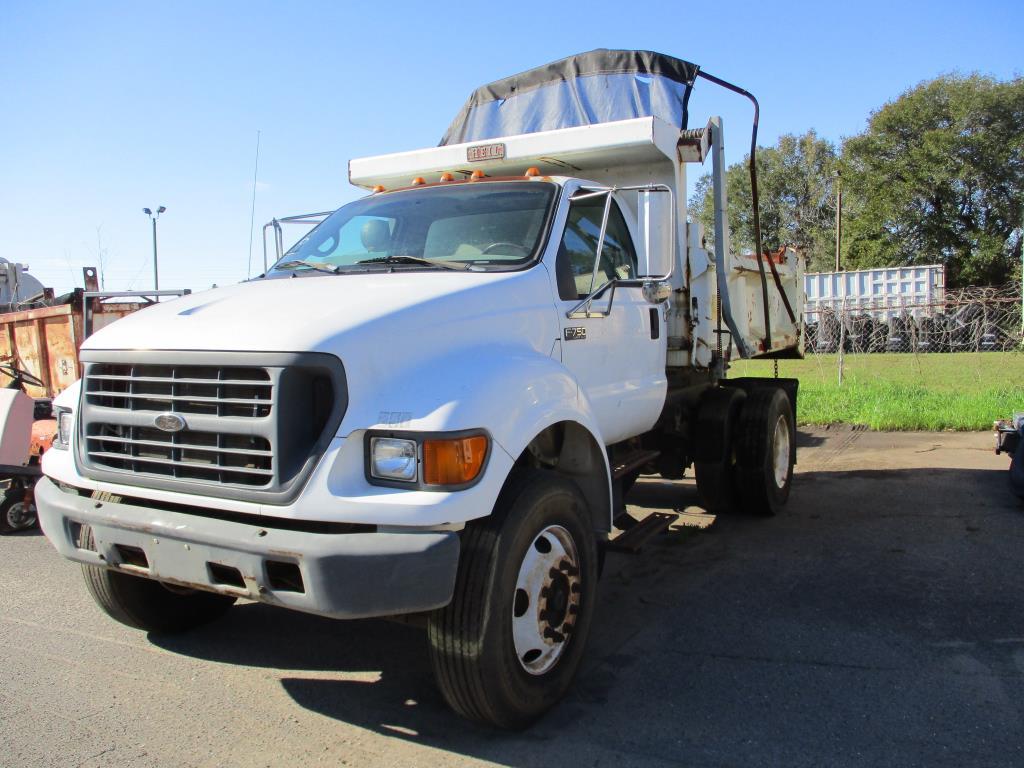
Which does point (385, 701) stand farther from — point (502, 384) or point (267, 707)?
point (502, 384)

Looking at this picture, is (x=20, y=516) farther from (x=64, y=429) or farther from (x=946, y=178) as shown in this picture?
(x=946, y=178)

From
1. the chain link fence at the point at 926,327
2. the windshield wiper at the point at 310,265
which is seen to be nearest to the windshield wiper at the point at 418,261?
the windshield wiper at the point at 310,265

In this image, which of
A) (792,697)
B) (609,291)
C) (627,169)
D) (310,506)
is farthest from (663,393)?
(310,506)

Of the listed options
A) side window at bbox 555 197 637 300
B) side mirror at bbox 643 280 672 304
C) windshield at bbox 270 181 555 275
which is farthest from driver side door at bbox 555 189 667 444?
windshield at bbox 270 181 555 275

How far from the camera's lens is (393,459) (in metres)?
2.95

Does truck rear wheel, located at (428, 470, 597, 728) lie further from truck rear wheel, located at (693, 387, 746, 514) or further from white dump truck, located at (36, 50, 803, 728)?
truck rear wheel, located at (693, 387, 746, 514)

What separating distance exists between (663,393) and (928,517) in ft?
9.66

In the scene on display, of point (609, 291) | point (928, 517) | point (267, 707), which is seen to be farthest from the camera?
point (928, 517)

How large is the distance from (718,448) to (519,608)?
371cm


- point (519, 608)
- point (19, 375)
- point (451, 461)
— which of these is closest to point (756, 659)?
point (519, 608)

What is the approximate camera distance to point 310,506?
2.90m

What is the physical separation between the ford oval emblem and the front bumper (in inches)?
13.0

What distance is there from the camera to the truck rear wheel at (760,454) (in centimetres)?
684

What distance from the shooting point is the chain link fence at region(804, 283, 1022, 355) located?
2447 centimetres
